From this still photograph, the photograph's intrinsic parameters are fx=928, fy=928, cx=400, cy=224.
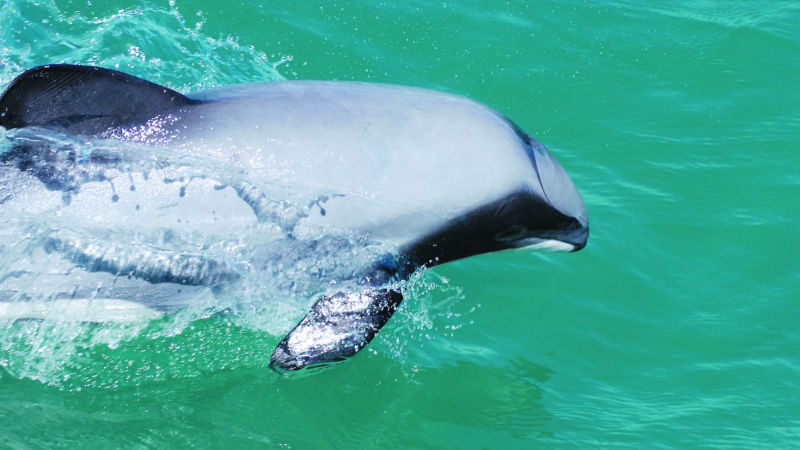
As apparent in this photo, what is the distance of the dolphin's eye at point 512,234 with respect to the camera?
5477 millimetres

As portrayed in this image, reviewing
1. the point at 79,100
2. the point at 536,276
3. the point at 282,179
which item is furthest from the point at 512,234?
the point at 79,100

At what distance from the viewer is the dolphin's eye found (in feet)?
18.0

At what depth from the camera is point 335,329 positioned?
510 centimetres

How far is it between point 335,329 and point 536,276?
205 centimetres

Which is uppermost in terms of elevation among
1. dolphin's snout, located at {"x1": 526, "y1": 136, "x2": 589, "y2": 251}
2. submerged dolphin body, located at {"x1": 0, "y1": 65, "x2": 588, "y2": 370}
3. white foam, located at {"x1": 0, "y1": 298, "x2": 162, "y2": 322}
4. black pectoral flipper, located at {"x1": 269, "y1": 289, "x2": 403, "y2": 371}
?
dolphin's snout, located at {"x1": 526, "y1": 136, "x2": 589, "y2": 251}

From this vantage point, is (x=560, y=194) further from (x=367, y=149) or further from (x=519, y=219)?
(x=367, y=149)

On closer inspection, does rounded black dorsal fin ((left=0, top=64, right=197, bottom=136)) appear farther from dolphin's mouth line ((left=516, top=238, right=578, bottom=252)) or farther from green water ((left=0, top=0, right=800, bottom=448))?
dolphin's mouth line ((left=516, top=238, right=578, bottom=252))

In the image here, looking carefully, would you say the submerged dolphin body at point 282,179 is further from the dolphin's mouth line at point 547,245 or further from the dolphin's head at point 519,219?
the dolphin's mouth line at point 547,245

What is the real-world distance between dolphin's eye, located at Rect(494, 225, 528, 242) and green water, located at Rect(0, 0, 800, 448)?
30.5 inches

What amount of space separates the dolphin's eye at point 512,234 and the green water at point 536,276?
0.77 m

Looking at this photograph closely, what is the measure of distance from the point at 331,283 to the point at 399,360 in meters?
0.75

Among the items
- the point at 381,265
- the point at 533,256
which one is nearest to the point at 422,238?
the point at 381,265

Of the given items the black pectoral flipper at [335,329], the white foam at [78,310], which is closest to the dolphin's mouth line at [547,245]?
the black pectoral flipper at [335,329]

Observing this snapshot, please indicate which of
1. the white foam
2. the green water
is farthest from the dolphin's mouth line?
the white foam
